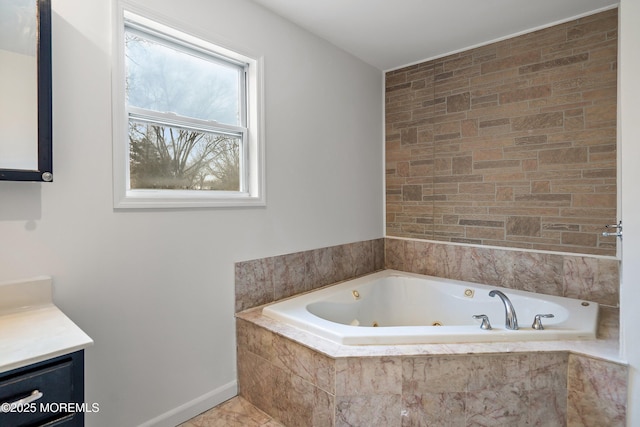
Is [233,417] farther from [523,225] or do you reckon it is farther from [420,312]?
[523,225]

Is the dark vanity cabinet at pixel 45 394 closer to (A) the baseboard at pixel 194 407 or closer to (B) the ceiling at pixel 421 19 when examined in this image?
(A) the baseboard at pixel 194 407

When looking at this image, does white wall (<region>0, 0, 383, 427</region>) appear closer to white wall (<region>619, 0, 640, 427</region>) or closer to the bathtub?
the bathtub

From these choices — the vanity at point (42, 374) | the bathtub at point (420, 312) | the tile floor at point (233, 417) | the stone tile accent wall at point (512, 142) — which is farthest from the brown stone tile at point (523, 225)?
the vanity at point (42, 374)

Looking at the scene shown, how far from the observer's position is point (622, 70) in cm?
153

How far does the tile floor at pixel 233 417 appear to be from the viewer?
192 centimetres

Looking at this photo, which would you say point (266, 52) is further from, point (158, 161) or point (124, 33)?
point (158, 161)

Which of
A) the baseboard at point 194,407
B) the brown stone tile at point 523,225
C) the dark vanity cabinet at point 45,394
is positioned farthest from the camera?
the brown stone tile at point 523,225

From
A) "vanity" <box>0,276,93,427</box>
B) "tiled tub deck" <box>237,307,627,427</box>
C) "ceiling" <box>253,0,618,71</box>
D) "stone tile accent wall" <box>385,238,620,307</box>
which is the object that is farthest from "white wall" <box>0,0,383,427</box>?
"stone tile accent wall" <box>385,238,620,307</box>

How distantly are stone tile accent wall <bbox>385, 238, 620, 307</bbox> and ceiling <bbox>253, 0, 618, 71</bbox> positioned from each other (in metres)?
1.63

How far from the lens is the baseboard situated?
186 cm

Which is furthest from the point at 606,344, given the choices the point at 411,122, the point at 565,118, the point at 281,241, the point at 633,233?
the point at 411,122

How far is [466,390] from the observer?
1651 millimetres

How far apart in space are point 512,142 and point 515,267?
3.09ft

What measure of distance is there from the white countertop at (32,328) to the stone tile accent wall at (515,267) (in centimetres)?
261
